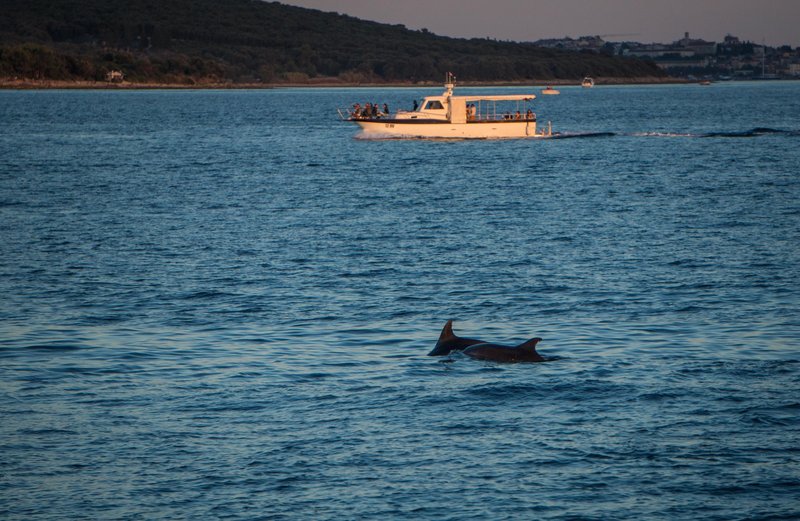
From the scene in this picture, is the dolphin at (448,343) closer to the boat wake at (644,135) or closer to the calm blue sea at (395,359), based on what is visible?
the calm blue sea at (395,359)

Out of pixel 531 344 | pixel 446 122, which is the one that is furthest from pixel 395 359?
pixel 446 122

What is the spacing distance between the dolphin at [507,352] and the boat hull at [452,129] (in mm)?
76584

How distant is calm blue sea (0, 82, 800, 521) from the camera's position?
16547 mm

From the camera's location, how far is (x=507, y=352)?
2342 centimetres

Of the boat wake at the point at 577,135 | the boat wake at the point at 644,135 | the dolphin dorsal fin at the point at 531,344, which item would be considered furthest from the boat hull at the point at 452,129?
the dolphin dorsal fin at the point at 531,344

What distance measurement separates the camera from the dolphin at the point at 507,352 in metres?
23.2

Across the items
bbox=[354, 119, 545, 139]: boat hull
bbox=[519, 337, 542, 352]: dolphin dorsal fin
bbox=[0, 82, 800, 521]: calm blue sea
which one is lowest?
bbox=[0, 82, 800, 521]: calm blue sea

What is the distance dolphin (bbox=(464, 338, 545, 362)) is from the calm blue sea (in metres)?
0.30

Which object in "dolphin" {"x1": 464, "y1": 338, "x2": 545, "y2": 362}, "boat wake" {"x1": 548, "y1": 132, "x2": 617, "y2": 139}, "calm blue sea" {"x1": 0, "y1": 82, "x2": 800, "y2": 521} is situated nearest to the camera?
"calm blue sea" {"x1": 0, "y1": 82, "x2": 800, "y2": 521}

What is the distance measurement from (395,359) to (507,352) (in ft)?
8.10

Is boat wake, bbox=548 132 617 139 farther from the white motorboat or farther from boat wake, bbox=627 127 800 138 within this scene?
the white motorboat

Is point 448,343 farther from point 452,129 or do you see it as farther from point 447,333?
point 452,129

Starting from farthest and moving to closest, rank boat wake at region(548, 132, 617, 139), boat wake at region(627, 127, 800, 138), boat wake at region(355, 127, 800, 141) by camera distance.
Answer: boat wake at region(548, 132, 617, 139) < boat wake at region(627, 127, 800, 138) < boat wake at region(355, 127, 800, 141)

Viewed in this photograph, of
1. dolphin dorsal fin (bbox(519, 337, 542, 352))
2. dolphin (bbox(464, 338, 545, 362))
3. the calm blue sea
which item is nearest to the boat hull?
the calm blue sea
